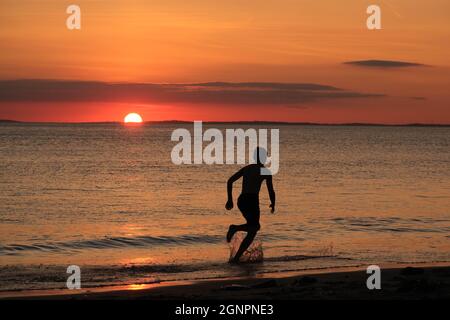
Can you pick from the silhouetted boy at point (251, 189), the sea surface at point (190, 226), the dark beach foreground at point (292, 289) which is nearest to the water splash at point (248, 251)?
the sea surface at point (190, 226)

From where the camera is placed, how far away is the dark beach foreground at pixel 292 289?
1069 cm

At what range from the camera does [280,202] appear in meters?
30.5

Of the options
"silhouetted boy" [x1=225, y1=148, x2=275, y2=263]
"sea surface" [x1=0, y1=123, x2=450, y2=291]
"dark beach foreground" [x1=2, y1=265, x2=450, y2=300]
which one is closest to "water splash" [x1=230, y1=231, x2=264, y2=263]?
"sea surface" [x1=0, y1=123, x2=450, y2=291]

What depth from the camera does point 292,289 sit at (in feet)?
37.1

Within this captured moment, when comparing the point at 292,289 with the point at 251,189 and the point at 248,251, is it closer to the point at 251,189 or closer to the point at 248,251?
the point at 251,189

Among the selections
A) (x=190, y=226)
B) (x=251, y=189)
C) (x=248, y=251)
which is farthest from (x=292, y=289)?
(x=190, y=226)

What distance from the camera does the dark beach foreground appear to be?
10688mm

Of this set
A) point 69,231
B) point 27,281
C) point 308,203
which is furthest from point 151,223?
point 27,281

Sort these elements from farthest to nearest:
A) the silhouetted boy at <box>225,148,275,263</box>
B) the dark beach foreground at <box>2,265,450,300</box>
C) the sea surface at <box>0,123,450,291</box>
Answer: the sea surface at <box>0,123,450,291</box>, the silhouetted boy at <box>225,148,275,263</box>, the dark beach foreground at <box>2,265,450,300</box>

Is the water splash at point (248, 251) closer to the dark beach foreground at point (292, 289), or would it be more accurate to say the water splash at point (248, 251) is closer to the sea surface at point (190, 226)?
the sea surface at point (190, 226)

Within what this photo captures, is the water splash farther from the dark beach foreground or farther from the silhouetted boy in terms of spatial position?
the dark beach foreground

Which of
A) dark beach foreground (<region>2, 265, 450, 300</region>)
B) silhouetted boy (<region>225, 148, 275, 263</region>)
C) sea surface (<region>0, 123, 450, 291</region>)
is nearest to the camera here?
dark beach foreground (<region>2, 265, 450, 300</region>)

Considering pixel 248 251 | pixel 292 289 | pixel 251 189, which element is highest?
pixel 251 189
